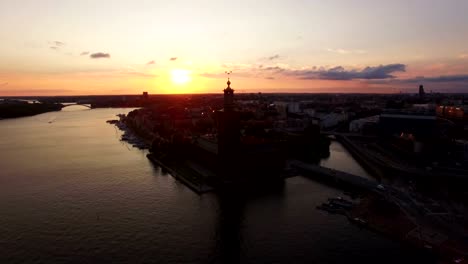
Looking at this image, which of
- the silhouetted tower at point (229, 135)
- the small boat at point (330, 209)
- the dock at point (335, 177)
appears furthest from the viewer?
the silhouetted tower at point (229, 135)

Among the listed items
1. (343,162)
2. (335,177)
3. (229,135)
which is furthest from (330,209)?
(343,162)

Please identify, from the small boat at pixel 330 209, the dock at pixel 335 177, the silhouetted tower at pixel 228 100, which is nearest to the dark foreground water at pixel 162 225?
the small boat at pixel 330 209

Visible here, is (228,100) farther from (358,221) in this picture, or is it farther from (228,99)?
(358,221)

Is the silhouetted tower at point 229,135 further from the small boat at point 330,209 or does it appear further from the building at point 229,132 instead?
the small boat at point 330,209

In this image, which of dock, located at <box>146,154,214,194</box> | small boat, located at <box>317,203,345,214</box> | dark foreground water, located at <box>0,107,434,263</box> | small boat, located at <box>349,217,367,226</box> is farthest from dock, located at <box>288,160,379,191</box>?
dock, located at <box>146,154,214,194</box>

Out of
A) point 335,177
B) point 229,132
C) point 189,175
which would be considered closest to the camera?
point 229,132

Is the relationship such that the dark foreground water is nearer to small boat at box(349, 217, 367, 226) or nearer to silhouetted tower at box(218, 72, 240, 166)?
small boat at box(349, 217, 367, 226)

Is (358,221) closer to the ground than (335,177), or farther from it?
closer to the ground

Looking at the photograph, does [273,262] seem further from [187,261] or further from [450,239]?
[450,239]
